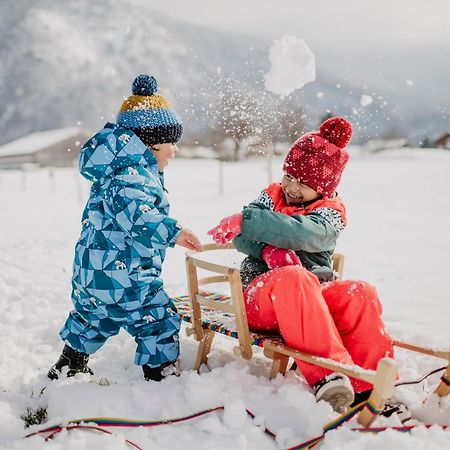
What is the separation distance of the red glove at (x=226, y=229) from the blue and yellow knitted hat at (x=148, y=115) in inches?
31.4


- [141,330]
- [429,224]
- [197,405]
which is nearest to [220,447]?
[197,405]

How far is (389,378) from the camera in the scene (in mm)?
2096

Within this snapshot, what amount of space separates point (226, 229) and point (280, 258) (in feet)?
1.35

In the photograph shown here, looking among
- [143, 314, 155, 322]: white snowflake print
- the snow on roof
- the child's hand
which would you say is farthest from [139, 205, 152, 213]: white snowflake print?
the snow on roof

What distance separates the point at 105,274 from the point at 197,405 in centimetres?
93

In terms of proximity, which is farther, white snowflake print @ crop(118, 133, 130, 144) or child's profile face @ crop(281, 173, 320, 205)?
child's profile face @ crop(281, 173, 320, 205)

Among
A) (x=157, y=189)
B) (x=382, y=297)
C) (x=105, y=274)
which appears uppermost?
(x=157, y=189)

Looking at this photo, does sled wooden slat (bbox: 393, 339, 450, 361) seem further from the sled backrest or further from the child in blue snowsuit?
the child in blue snowsuit

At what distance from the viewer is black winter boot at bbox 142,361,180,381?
9.89 ft

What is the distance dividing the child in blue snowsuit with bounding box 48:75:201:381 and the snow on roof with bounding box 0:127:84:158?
1727 inches

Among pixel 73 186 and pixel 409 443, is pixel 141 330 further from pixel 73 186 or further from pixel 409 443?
pixel 73 186

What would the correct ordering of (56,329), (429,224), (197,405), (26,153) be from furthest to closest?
1. (26,153)
2. (429,224)
3. (56,329)
4. (197,405)

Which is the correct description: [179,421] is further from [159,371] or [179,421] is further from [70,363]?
[70,363]

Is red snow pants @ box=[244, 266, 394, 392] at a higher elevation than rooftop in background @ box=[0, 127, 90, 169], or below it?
below
